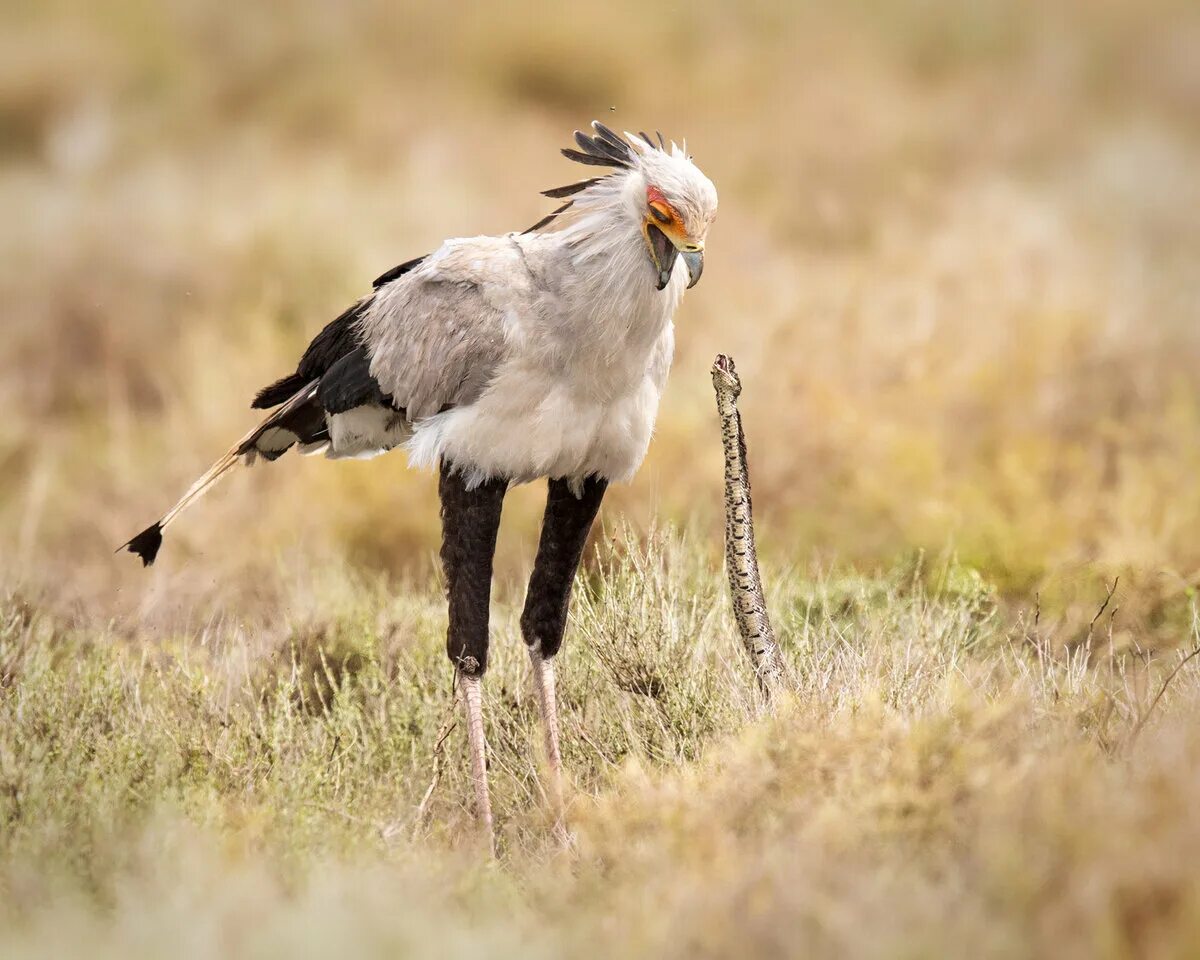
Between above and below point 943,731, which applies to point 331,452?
above

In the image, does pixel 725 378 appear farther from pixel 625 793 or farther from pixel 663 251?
pixel 625 793

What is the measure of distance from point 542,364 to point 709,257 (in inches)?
324

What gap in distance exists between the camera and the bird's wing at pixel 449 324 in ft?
14.9

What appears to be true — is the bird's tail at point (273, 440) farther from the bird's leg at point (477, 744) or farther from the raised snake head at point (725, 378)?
the raised snake head at point (725, 378)

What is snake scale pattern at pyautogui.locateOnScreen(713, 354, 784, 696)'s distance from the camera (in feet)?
15.7

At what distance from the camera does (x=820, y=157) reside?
1493 cm

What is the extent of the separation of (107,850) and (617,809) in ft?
4.51

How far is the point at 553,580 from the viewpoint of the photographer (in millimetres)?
4926

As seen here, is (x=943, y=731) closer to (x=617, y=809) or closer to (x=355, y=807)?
(x=617, y=809)

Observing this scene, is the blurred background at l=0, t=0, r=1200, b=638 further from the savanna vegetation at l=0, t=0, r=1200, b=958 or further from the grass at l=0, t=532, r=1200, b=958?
the grass at l=0, t=532, r=1200, b=958

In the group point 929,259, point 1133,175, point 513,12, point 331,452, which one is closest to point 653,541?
point 331,452

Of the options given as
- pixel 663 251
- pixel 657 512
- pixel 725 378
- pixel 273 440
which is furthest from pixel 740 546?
pixel 657 512

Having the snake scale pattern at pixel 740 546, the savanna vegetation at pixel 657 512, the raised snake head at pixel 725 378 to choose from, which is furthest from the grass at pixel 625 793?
the raised snake head at pixel 725 378

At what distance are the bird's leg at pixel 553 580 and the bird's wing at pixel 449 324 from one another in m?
0.52
